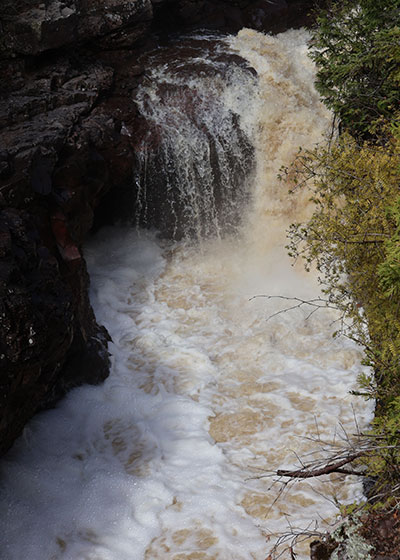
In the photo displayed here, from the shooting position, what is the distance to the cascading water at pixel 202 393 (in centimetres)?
538

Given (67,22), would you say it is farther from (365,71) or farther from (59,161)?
(365,71)

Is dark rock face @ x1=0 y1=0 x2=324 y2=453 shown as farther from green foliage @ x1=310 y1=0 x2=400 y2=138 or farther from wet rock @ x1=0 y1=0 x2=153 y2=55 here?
green foliage @ x1=310 y1=0 x2=400 y2=138

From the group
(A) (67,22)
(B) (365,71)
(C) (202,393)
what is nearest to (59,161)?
(A) (67,22)

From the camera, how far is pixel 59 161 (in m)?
7.96

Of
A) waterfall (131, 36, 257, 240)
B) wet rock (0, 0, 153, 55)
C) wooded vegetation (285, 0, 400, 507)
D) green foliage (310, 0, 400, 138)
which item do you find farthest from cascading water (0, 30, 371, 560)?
green foliage (310, 0, 400, 138)

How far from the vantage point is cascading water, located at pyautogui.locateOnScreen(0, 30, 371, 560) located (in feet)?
17.7

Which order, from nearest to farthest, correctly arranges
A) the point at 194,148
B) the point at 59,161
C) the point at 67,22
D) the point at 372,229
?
the point at 372,229 < the point at 59,161 < the point at 67,22 < the point at 194,148

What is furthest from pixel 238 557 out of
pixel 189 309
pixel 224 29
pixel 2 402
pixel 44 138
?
pixel 224 29

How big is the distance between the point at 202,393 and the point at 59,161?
3765 mm

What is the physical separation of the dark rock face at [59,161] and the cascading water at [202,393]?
58 cm

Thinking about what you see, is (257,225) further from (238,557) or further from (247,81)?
(238,557)

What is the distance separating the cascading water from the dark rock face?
58 cm

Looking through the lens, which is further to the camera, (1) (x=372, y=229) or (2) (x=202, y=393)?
(2) (x=202, y=393)

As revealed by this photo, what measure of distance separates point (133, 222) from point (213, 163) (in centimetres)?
194
